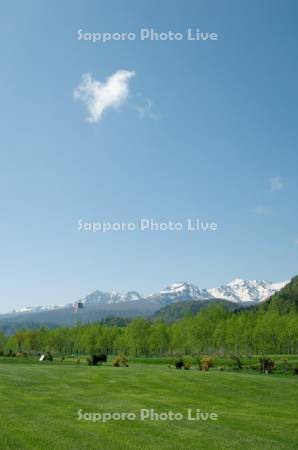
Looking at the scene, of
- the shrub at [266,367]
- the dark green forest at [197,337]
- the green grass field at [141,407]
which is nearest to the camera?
the green grass field at [141,407]

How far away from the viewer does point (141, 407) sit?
81.2 ft

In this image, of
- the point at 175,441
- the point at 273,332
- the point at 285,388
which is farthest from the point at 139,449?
→ the point at 273,332

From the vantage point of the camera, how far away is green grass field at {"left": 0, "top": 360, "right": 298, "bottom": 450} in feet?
61.1

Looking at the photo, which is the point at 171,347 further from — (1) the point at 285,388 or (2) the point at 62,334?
(1) the point at 285,388

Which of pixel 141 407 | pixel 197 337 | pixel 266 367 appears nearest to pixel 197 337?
pixel 197 337

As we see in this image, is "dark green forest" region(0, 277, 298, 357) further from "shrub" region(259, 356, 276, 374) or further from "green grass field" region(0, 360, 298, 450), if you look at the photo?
"green grass field" region(0, 360, 298, 450)

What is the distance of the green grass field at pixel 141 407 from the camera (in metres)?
18.6

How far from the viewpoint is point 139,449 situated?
1753 cm

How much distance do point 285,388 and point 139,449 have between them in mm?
18119

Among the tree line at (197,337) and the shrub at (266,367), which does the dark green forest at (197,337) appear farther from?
the shrub at (266,367)

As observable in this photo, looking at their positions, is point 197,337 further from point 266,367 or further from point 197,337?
point 266,367

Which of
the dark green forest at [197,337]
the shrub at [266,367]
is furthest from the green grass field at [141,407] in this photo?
the dark green forest at [197,337]

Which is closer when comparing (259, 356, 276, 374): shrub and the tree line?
(259, 356, 276, 374): shrub

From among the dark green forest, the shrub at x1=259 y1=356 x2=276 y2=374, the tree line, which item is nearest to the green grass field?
the shrub at x1=259 y1=356 x2=276 y2=374
